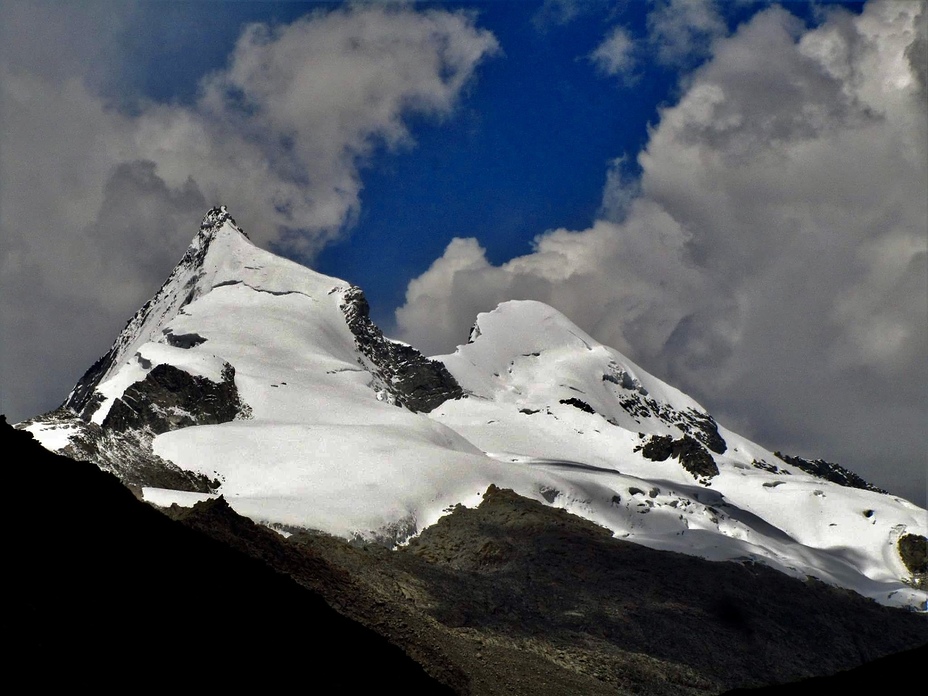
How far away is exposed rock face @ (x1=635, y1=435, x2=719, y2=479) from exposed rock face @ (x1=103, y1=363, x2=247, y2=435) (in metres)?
77.4

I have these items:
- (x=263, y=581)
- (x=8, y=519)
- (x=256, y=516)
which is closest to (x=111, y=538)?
(x=8, y=519)

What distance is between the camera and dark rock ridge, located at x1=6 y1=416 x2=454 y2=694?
32.6m

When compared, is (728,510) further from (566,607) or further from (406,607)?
(406,607)

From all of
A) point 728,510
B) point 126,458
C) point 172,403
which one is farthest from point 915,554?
point 126,458

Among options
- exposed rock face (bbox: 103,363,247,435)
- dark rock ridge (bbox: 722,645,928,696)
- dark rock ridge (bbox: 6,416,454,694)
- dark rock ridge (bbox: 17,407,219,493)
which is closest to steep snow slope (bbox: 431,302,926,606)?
dark rock ridge (bbox: 17,407,219,493)

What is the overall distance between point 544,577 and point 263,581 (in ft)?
148

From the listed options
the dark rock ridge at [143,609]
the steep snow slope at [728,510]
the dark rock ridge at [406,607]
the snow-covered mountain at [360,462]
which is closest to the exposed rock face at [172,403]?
the snow-covered mountain at [360,462]

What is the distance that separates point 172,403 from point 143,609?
325 feet

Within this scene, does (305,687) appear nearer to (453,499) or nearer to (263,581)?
(263,581)

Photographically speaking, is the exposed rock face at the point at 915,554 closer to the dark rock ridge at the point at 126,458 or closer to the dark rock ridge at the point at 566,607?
the dark rock ridge at the point at 566,607

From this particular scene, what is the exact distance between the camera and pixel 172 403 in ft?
441

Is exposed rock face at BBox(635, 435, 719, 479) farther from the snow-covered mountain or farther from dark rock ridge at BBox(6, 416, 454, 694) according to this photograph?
dark rock ridge at BBox(6, 416, 454, 694)

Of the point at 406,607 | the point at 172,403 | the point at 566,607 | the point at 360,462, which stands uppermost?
the point at 172,403

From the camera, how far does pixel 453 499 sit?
110 m
